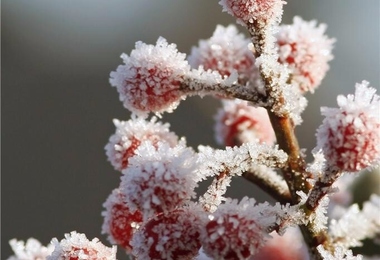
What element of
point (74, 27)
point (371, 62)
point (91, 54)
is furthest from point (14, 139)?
point (371, 62)

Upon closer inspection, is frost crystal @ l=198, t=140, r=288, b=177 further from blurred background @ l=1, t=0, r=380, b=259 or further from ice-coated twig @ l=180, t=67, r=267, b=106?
blurred background @ l=1, t=0, r=380, b=259

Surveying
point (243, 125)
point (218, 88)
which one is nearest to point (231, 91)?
point (218, 88)

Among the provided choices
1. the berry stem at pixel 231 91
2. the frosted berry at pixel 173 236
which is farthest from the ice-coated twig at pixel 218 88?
the frosted berry at pixel 173 236

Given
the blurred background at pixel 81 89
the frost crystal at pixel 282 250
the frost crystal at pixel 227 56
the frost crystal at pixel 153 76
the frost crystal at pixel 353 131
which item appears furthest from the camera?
the blurred background at pixel 81 89

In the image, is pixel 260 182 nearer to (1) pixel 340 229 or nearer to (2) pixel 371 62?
(1) pixel 340 229

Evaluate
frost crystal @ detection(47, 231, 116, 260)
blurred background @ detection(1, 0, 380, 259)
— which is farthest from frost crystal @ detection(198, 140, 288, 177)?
blurred background @ detection(1, 0, 380, 259)

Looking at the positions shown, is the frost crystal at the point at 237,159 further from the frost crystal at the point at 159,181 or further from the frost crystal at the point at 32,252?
the frost crystal at the point at 32,252
